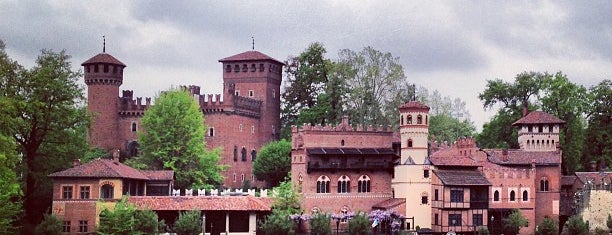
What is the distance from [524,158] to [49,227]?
31.5 meters

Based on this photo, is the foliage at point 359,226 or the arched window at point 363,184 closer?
the foliage at point 359,226

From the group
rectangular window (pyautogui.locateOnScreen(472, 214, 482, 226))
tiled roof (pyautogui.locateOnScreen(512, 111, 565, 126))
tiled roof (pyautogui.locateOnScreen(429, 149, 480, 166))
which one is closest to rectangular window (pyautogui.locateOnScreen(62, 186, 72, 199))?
tiled roof (pyautogui.locateOnScreen(429, 149, 480, 166))

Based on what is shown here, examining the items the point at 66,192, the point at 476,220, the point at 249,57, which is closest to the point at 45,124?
the point at 66,192

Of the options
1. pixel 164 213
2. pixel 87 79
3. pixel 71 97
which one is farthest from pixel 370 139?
pixel 87 79

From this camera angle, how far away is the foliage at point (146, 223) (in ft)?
182

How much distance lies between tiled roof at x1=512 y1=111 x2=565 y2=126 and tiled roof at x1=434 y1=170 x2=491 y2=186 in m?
7.85

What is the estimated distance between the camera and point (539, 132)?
68.4 meters

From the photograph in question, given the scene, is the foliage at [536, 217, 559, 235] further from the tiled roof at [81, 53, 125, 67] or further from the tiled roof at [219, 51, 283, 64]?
the tiled roof at [81, 53, 125, 67]

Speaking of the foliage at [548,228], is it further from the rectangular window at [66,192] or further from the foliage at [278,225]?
the rectangular window at [66,192]

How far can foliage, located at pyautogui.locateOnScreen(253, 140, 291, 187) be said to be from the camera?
237 ft

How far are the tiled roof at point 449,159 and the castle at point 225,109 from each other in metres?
19.5

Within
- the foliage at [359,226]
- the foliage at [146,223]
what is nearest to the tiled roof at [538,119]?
the foliage at [359,226]

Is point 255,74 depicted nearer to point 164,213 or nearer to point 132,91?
point 132,91

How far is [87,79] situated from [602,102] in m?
40.6
